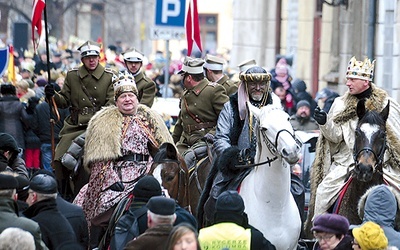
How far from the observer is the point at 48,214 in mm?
12852

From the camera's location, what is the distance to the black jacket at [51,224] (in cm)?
1277

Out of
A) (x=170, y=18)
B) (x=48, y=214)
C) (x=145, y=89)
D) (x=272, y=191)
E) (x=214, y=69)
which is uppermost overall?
(x=170, y=18)

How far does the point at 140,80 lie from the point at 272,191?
20.3 feet

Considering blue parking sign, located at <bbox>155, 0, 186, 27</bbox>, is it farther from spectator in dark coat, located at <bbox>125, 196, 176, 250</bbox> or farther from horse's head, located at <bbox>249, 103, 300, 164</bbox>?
spectator in dark coat, located at <bbox>125, 196, 176, 250</bbox>

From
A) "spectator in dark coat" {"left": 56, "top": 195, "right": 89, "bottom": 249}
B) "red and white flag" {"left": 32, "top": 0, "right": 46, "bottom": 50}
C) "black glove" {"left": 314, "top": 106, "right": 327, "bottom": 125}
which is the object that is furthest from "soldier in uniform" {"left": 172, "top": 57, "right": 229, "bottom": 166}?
"spectator in dark coat" {"left": 56, "top": 195, "right": 89, "bottom": 249}

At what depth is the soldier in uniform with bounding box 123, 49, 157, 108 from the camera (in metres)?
19.7

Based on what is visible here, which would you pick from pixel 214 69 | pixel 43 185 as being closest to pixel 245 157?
pixel 43 185

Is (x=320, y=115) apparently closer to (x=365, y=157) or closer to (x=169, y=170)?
(x=365, y=157)

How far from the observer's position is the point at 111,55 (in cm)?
4256

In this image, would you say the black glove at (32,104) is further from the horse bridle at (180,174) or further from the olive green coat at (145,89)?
the horse bridle at (180,174)

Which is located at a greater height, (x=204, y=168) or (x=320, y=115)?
(x=320, y=115)

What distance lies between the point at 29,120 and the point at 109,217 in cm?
1051

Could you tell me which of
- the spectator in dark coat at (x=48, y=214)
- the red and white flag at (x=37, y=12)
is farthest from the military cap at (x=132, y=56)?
the spectator in dark coat at (x=48, y=214)

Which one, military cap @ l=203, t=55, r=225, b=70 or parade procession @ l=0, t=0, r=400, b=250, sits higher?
military cap @ l=203, t=55, r=225, b=70
